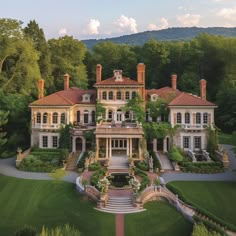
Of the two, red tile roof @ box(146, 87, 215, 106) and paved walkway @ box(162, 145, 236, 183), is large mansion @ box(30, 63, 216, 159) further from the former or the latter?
paved walkway @ box(162, 145, 236, 183)

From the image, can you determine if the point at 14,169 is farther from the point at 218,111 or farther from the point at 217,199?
the point at 218,111

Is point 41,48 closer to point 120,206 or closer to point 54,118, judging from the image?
point 54,118

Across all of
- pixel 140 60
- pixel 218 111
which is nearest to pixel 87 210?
pixel 218 111

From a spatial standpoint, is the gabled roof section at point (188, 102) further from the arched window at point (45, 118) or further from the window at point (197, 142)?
the arched window at point (45, 118)

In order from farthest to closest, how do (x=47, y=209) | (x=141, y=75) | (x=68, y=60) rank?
(x=68, y=60) → (x=141, y=75) → (x=47, y=209)

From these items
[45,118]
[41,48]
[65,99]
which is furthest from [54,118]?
[41,48]

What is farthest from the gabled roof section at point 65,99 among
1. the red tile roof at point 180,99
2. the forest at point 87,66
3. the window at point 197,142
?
the window at point 197,142
